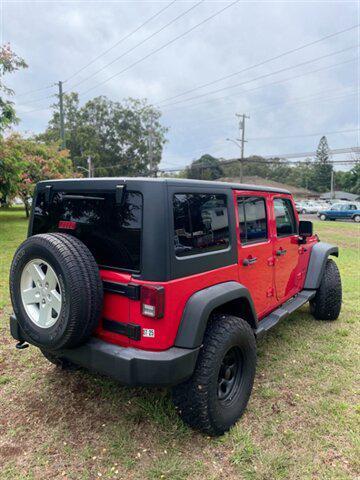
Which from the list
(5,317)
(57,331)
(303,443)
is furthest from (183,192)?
(5,317)

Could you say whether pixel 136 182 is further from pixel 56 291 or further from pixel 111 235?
pixel 56 291

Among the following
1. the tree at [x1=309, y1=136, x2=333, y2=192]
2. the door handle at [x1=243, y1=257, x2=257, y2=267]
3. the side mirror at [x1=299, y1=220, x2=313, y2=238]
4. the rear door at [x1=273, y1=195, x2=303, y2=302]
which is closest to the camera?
the door handle at [x1=243, y1=257, x2=257, y2=267]

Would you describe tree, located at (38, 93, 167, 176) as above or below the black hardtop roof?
above

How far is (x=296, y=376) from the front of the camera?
334 cm

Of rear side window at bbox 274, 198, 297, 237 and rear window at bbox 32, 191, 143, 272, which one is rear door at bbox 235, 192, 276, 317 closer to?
rear side window at bbox 274, 198, 297, 237

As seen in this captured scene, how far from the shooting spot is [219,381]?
2.63 m

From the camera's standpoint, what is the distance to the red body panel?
2.21m

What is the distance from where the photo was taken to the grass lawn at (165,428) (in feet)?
7.35

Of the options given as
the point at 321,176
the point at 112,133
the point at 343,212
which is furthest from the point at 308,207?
the point at 321,176

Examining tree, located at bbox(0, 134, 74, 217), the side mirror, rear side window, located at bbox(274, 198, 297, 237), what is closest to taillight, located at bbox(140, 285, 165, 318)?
rear side window, located at bbox(274, 198, 297, 237)

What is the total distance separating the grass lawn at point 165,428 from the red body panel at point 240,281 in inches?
29.1

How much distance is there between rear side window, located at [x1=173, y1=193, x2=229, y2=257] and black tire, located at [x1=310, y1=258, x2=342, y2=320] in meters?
2.36

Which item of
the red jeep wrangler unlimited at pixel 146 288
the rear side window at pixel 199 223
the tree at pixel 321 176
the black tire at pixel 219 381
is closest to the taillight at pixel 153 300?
the red jeep wrangler unlimited at pixel 146 288

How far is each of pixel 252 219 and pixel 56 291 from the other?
5.98 feet
